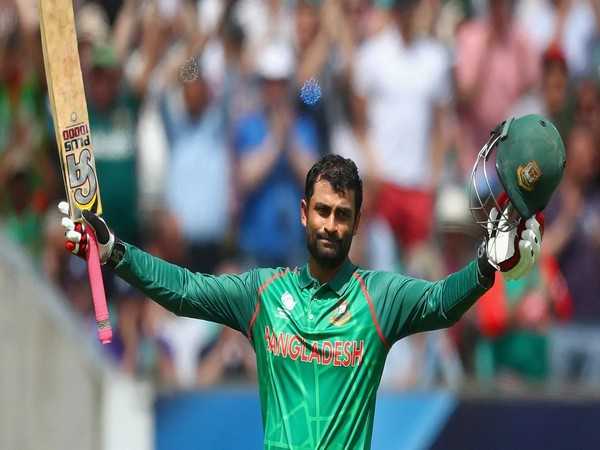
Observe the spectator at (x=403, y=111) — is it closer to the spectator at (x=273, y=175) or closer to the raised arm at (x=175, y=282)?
the spectator at (x=273, y=175)

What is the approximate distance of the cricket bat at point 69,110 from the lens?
20.1 feet

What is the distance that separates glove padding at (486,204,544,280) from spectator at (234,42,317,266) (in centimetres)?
493

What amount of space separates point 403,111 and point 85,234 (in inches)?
208

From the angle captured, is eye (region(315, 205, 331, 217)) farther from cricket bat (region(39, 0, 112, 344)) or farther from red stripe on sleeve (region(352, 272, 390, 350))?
cricket bat (region(39, 0, 112, 344))

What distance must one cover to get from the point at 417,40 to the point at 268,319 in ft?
17.5

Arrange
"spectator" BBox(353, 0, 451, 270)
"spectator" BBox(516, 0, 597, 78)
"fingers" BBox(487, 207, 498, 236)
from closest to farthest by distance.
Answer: "fingers" BBox(487, 207, 498, 236) → "spectator" BBox(353, 0, 451, 270) → "spectator" BBox(516, 0, 597, 78)

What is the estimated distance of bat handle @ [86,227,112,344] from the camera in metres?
5.96

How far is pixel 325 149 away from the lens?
10.7 metres

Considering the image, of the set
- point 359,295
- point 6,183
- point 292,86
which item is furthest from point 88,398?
point 359,295

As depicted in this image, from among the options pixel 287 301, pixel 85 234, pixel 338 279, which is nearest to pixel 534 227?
pixel 338 279

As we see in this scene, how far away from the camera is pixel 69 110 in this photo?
20.5 ft

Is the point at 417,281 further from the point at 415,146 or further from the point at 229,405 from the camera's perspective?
the point at 415,146

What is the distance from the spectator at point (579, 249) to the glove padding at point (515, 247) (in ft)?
14.0

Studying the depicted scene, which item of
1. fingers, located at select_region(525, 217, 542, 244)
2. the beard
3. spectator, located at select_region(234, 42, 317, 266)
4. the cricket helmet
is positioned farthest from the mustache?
spectator, located at select_region(234, 42, 317, 266)
